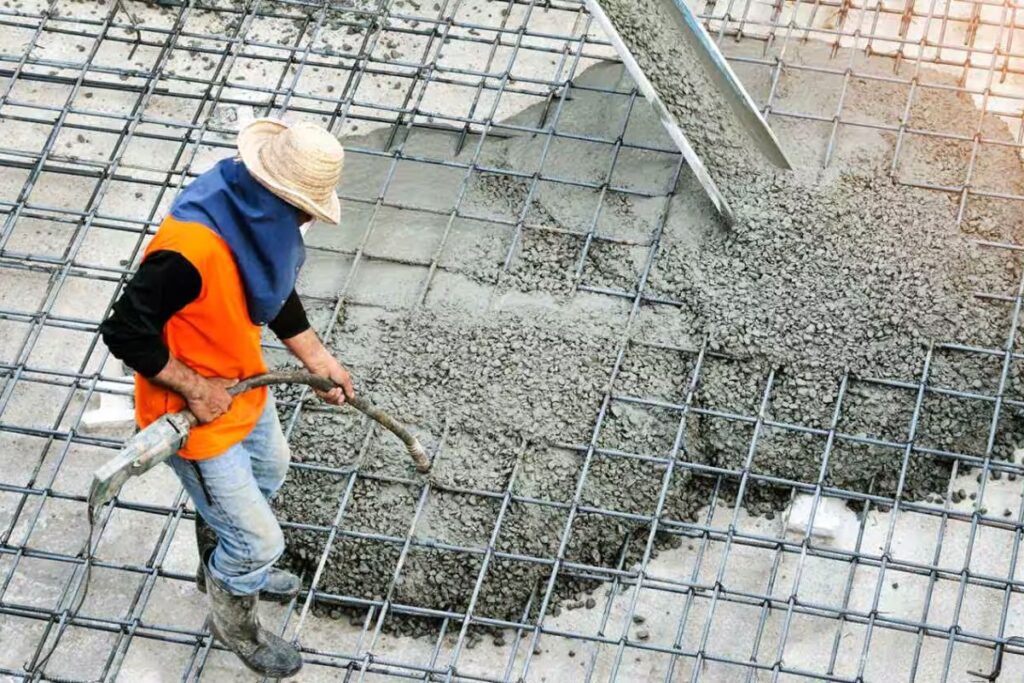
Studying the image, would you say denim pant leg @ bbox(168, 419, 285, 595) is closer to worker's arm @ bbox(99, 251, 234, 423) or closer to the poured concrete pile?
worker's arm @ bbox(99, 251, 234, 423)

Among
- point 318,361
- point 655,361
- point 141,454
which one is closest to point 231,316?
point 141,454

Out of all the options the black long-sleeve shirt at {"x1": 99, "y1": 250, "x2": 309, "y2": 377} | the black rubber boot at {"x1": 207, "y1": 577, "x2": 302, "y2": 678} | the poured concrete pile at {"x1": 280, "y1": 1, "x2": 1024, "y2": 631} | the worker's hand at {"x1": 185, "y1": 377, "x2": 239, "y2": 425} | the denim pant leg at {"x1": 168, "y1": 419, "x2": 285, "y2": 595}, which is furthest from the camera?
the poured concrete pile at {"x1": 280, "y1": 1, "x2": 1024, "y2": 631}

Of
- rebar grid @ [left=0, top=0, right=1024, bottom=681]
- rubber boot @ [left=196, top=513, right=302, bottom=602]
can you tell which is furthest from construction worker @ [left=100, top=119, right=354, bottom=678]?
rebar grid @ [left=0, top=0, right=1024, bottom=681]

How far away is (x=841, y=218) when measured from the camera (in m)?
5.42

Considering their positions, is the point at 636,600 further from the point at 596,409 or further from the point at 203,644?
the point at 203,644

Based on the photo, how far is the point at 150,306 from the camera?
3.67 meters

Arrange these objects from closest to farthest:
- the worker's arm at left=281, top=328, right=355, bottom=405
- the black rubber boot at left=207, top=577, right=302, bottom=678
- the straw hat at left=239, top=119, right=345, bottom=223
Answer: the straw hat at left=239, top=119, right=345, bottom=223 < the worker's arm at left=281, top=328, right=355, bottom=405 < the black rubber boot at left=207, top=577, right=302, bottom=678

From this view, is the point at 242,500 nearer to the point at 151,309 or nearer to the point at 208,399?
the point at 208,399

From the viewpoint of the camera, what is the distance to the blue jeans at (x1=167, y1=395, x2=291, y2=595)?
414 centimetres

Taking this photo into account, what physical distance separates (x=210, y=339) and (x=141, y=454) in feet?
1.11

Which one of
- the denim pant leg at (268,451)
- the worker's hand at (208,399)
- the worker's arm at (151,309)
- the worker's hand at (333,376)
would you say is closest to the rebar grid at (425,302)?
the denim pant leg at (268,451)

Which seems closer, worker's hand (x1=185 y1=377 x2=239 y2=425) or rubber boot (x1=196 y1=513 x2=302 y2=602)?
worker's hand (x1=185 y1=377 x2=239 y2=425)

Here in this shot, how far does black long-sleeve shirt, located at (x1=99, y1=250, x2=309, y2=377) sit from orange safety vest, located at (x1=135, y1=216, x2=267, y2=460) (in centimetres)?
4

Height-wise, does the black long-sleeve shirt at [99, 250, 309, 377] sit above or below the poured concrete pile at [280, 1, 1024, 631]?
above
